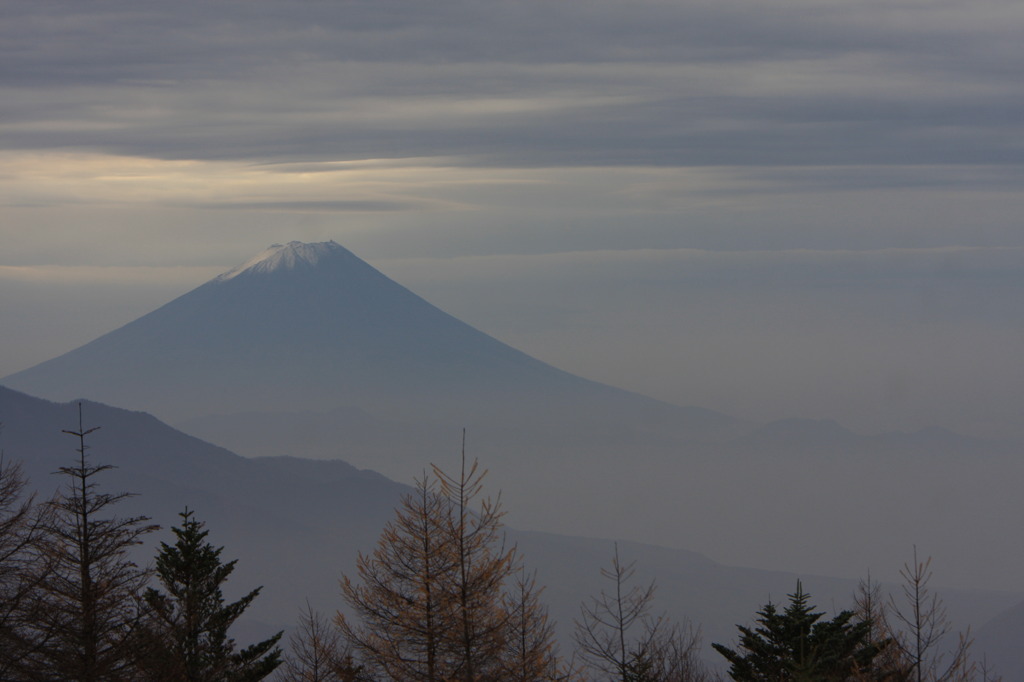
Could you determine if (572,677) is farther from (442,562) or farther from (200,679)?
(200,679)

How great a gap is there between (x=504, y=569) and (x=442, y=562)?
3.94 feet

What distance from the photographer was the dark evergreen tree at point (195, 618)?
23.6m

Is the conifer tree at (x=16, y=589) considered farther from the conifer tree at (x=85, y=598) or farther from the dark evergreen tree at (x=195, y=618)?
the dark evergreen tree at (x=195, y=618)

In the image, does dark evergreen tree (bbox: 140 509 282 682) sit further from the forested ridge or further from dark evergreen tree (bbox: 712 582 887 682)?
dark evergreen tree (bbox: 712 582 887 682)

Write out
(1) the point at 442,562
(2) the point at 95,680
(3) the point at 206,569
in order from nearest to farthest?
(2) the point at 95,680
(1) the point at 442,562
(3) the point at 206,569

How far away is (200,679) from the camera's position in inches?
931

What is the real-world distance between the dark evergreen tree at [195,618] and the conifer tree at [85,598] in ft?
3.46

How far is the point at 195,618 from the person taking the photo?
2436 centimetres

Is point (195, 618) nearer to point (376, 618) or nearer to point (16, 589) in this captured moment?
point (16, 589)

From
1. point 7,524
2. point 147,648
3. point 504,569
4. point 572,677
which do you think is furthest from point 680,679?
point 7,524

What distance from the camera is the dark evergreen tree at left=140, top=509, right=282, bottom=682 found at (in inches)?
929

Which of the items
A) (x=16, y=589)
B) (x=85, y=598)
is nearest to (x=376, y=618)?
(x=85, y=598)

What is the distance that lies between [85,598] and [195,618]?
3455 millimetres

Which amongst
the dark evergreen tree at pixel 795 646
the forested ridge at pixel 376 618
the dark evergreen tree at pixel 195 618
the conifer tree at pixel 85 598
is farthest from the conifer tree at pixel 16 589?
the dark evergreen tree at pixel 795 646
